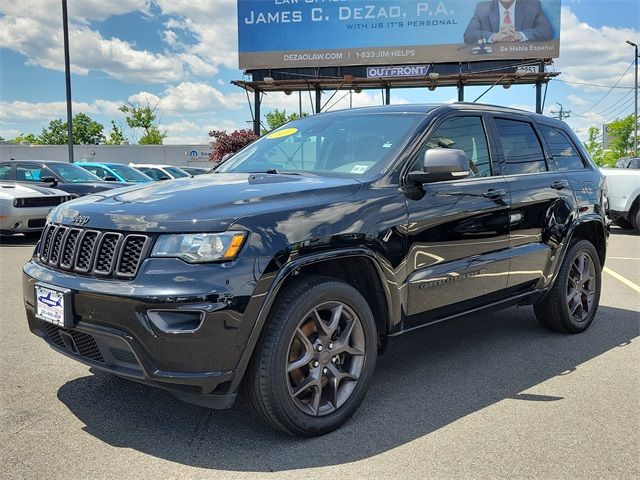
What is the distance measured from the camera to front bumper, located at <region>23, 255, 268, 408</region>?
2.72 meters

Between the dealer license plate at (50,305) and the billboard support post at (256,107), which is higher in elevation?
the billboard support post at (256,107)

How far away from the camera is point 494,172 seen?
4.36 m

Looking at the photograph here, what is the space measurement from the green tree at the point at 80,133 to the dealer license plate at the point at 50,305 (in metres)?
98.9

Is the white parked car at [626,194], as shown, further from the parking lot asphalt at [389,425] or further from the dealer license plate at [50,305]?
the dealer license plate at [50,305]

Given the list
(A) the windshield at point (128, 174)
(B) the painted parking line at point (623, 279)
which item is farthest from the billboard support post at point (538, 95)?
(B) the painted parking line at point (623, 279)

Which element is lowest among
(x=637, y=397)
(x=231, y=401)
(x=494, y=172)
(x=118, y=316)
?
(x=637, y=397)

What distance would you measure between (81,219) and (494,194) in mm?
2677

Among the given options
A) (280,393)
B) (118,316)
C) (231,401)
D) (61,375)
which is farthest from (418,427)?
(61,375)

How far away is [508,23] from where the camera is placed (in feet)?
87.1

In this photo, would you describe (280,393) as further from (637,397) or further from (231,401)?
(637,397)

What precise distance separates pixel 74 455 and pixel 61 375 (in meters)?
1.23

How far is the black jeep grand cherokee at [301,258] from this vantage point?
9.11ft

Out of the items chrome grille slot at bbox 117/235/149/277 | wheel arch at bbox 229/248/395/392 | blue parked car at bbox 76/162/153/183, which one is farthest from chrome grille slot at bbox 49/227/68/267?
blue parked car at bbox 76/162/153/183

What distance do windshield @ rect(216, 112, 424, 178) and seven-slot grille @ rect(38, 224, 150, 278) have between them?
136 cm
